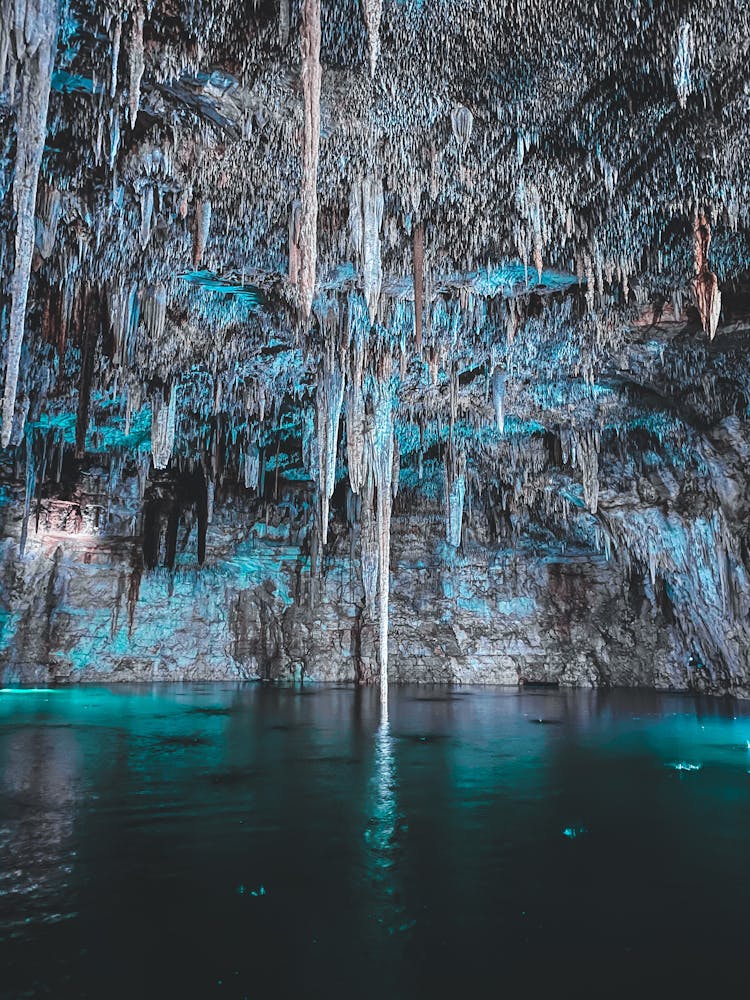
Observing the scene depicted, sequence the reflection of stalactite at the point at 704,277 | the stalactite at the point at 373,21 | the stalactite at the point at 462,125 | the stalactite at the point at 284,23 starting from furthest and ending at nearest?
the reflection of stalactite at the point at 704,277 → the stalactite at the point at 462,125 → the stalactite at the point at 284,23 → the stalactite at the point at 373,21

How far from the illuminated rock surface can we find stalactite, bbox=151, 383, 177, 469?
11cm

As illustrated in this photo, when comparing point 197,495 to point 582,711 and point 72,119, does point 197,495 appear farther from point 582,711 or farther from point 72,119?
point 72,119

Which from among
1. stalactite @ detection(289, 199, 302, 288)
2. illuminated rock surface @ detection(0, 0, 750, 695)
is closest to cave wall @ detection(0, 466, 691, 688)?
illuminated rock surface @ detection(0, 0, 750, 695)

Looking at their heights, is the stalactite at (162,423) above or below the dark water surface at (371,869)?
above

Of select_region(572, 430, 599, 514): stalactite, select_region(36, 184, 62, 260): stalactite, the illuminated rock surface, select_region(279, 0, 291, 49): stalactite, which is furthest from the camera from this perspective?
select_region(572, 430, 599, 514): stalactite

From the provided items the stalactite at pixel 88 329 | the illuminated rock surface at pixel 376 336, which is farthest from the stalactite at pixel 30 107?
the stalactite at pixel 88 329

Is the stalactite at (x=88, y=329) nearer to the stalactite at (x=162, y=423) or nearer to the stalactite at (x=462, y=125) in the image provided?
the stalactite at (x=162, y=423)

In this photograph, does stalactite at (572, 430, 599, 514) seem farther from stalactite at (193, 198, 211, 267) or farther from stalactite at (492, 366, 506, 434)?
stalactite at (193, 198, 211, 267)

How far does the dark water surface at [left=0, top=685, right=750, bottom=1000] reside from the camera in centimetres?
279

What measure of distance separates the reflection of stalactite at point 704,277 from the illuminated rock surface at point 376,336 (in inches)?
1.8

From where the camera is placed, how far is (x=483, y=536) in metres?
20.4

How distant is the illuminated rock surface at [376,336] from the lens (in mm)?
5539

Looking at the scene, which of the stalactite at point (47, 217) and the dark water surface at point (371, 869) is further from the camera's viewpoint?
the stalactite at point (47, 217)

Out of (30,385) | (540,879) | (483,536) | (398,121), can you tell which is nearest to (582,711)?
(483,536)
